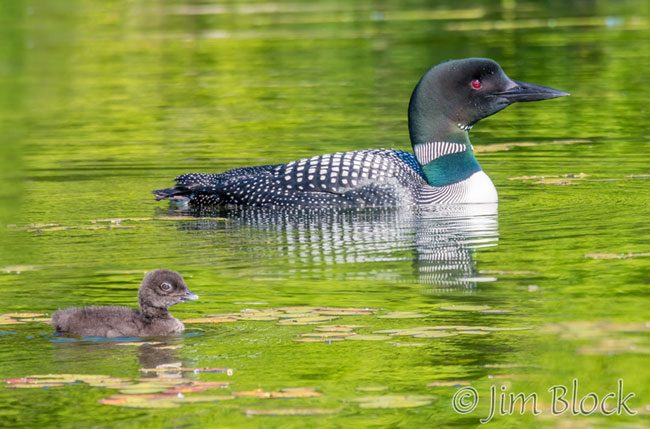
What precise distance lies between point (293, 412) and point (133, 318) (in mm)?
1612

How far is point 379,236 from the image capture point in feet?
34.9

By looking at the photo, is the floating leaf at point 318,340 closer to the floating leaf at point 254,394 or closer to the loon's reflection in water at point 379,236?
the floating leaf at point 254,394

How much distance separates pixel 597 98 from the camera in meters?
18.7

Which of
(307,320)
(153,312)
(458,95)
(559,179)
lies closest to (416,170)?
(458,95)

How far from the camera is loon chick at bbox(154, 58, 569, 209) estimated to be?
11.7m

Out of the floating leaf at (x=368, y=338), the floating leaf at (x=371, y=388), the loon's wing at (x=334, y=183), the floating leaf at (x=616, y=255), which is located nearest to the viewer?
the floating leaf at (x=371, y=388)

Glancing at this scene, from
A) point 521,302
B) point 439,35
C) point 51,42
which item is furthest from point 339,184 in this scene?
point 51,42

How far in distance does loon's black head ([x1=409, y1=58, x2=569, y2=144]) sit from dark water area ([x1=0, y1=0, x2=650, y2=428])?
27.4 inches

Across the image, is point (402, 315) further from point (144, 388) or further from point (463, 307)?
point (144, 388)

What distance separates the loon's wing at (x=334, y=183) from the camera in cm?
1164

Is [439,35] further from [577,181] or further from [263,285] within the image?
[263,285]

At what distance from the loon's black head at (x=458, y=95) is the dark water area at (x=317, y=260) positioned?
A: 695 mm

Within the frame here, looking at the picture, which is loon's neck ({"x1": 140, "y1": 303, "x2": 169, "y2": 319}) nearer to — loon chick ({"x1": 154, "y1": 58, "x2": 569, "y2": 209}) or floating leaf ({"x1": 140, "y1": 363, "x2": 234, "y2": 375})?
floating leaf ({"x1": 140, "y1": 363, "x2": 234, "y2": 375})

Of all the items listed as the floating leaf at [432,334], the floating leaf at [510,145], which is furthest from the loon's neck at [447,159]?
the floating leaf at [432,334]
